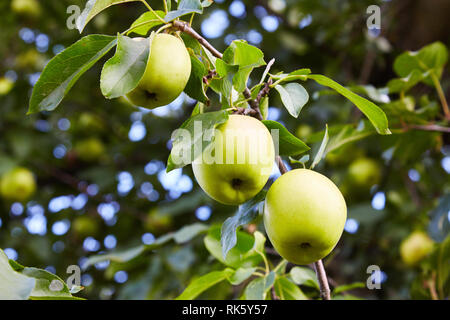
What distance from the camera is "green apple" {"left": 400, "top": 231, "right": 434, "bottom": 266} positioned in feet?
6.70

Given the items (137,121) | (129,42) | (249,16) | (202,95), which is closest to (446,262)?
(202,95)

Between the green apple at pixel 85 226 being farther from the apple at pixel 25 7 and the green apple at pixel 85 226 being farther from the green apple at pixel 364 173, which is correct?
the green apple at pixel 364 173

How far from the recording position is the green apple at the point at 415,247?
204 centimetres

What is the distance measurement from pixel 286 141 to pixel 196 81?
18 centimetres

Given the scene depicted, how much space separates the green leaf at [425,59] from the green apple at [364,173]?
2.78ft

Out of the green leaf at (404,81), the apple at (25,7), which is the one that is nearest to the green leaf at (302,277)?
the green leaf at (404,81)

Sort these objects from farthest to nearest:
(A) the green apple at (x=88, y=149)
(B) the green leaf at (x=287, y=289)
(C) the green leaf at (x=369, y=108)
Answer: (A) the green apple at (x=88, y=149)
(B) the green leaf at (x=287, y=289)
(C) the green leaf at (x=369, y=108)

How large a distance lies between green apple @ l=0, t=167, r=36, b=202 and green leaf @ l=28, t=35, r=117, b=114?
1764 millimetres

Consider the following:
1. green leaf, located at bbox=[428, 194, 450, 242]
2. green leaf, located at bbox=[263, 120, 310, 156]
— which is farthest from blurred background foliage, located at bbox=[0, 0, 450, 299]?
green leaf, located at bbox=[263, 120, 310, 156]

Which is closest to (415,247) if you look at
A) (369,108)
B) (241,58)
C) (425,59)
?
(425,59)

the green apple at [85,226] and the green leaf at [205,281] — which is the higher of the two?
the green leaf at [205,281]

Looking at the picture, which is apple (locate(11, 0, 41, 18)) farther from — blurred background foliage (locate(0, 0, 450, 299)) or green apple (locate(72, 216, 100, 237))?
green apple (locate(72, 216, 100, 237))

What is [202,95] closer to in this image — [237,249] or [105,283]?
[237,249]
